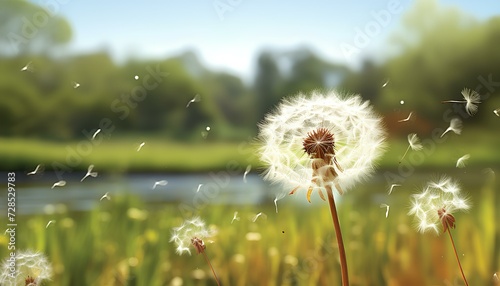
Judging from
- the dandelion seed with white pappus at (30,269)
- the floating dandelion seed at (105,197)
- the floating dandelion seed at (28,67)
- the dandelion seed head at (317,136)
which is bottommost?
the dandelion seed with white pappus at (30,269)

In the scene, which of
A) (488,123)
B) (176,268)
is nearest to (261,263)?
(176,268)

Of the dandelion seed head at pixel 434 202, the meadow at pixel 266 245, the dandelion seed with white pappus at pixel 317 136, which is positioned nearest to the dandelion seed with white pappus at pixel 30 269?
the meadow at pixel 266 245

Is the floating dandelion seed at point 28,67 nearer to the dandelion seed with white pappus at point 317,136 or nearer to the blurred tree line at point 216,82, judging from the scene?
the blurred tree line at point 216,82

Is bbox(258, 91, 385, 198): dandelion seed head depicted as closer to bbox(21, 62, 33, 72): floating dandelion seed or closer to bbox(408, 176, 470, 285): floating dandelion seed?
bbox(408, 176, 470, 285): floating dandelion seed

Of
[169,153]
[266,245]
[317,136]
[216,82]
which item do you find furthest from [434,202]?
[169,153]

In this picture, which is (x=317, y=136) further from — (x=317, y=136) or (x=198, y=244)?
(x=198, y=244)

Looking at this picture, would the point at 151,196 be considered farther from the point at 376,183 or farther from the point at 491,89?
the point at 491,89
